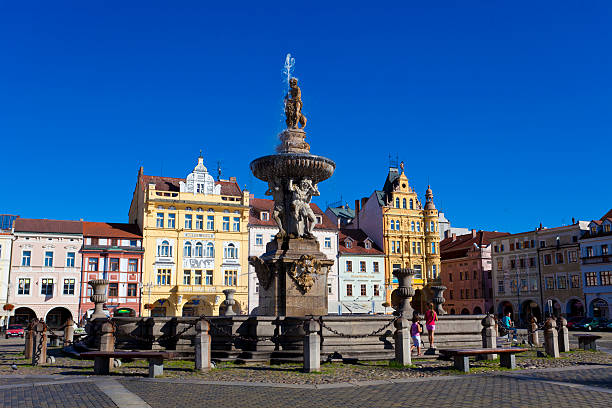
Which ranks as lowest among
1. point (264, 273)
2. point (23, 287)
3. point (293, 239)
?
point (264, 273)

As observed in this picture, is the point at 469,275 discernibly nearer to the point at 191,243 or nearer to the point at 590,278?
the point at 590,278

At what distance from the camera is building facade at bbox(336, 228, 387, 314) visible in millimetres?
59312

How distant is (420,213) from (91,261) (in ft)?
111

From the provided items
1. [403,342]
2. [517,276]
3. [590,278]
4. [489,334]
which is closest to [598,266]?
[590,278]

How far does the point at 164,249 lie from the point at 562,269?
3873cm

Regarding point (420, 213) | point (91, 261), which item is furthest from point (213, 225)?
point (420, 213)

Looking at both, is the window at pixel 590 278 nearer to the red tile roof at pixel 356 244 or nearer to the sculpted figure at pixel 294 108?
the red tile roof at pixel 356 244

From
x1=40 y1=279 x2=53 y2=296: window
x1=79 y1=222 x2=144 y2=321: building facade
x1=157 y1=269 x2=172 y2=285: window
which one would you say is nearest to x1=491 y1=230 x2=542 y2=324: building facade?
x1=157 y1=269 x2=172 y2=285: window

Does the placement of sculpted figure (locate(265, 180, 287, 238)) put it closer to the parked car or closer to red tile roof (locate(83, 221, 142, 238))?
the parked car

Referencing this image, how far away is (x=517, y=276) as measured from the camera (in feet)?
210

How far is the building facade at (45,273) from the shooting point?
4972 centimetres

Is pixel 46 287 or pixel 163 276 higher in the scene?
pixel 163 276

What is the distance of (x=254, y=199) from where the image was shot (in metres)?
62.0

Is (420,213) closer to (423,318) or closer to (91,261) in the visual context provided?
(91,261)
